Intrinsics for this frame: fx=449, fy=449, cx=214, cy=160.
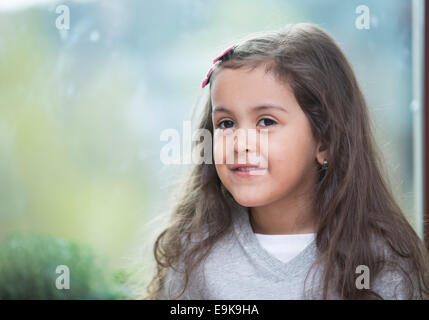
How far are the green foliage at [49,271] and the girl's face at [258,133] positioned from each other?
58 cm

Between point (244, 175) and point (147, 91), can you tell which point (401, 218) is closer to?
point (244, 175)

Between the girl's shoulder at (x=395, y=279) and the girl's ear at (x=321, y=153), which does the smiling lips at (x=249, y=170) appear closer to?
the girl's ear at (x=321, y=153)

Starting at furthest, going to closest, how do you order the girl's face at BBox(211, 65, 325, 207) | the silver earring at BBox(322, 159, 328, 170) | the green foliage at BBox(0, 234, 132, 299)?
the green foliage at BBox(0, 234, 132, 299)
the silver earring at BBox(322, 159, 328, 170)
the girl's face at BBox(211, 65, 325, 207)

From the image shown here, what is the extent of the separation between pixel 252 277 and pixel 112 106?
743mm

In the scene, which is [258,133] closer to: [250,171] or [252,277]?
[250,171]

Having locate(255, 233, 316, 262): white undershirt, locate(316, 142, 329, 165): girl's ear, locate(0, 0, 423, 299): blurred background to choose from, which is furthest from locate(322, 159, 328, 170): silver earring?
locate(0, 0, 423, 299): blurred background

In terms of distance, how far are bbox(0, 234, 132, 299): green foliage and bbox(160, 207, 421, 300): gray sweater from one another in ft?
1.16

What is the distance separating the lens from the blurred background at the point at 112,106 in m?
1.27

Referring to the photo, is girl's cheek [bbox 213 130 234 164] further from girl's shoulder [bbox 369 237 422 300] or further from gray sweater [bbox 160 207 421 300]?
girl's shoulder [bbox 369 237 422 300]

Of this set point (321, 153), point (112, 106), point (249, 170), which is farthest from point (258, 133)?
point (112, 106)

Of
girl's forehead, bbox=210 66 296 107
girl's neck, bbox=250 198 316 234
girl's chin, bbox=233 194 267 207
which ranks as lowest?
girl's neck, bbox=250 198 316 234

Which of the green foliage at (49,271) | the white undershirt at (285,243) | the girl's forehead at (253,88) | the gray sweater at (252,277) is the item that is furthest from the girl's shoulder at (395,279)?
the green foliage at (49,271)

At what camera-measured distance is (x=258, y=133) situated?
90cm

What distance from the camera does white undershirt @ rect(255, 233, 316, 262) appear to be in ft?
3.27
